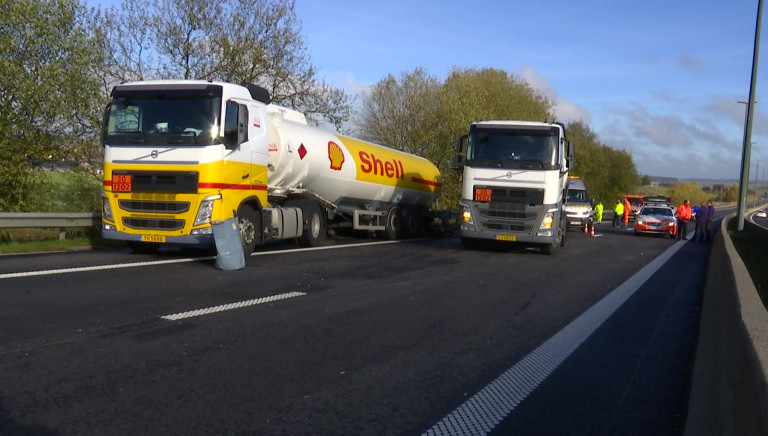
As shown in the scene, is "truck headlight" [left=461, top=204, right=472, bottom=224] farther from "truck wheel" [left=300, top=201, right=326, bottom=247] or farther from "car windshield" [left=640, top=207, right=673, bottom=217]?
"car windshield" [left=640, top=207, right=673, bottom=217]

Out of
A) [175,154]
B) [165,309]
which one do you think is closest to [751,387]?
[165,309]

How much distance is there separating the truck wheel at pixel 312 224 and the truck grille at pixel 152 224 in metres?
4.51

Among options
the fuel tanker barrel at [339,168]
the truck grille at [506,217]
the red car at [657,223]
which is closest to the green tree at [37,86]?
the fuel tanker barrel at [339,168]

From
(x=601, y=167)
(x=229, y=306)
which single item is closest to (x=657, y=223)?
(x=229, y=306)

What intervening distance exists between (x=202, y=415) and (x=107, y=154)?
915cm

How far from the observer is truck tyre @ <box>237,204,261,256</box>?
13.2 meters

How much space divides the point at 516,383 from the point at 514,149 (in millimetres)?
12034

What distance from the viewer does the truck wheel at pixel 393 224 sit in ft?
69.6

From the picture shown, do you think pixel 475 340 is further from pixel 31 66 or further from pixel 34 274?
pixel 31 66

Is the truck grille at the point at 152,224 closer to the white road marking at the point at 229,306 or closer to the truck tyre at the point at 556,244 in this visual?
the white road marking at the point at 229,306

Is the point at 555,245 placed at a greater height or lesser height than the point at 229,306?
greater

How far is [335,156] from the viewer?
58.4 feet

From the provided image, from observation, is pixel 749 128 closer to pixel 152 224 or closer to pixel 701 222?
pixel 701 222

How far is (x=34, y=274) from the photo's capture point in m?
10.0
